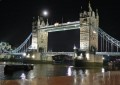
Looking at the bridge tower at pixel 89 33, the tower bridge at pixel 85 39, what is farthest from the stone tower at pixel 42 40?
the bridge tower at pixel 89 33

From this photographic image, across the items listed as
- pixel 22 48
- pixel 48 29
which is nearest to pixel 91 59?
pixel 48 29

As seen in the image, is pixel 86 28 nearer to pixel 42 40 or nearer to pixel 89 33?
pixel 89 33

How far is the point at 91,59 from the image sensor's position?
64.2 metres

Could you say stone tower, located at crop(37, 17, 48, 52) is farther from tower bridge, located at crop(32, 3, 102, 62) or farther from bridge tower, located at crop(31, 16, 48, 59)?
tower bridge, located at crop(32, 3, 102, 62)

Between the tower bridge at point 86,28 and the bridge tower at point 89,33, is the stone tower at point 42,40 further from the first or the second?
the bridge tower at point 89,33

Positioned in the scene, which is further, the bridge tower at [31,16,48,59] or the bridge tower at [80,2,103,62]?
the bridge tower at [31,16,48,59]

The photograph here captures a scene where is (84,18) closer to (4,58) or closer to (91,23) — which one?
(91,23)

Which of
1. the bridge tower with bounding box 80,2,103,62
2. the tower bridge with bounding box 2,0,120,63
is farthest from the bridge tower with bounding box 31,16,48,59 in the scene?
the bridge tower with bounding box 80,2,103,62

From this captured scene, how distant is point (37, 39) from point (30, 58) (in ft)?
26.7

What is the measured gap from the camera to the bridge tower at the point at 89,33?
6650 cm

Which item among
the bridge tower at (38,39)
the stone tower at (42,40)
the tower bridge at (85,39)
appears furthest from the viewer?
the stone tower at (42,40)

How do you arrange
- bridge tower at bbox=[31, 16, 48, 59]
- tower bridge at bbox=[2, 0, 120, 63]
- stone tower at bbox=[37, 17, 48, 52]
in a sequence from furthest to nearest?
stone tower at bbox=[37, 17, 48, 52] → bridge tower at bbox=[31, 16, 48, 59] → tower bridge at bbox=[2, 0, 120, 63]

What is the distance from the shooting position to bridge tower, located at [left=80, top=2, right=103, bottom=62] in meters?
66.5

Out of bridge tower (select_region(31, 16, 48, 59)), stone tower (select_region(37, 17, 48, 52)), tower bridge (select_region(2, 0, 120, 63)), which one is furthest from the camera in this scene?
stone tower (select_region(37, 17, 48, 52))
